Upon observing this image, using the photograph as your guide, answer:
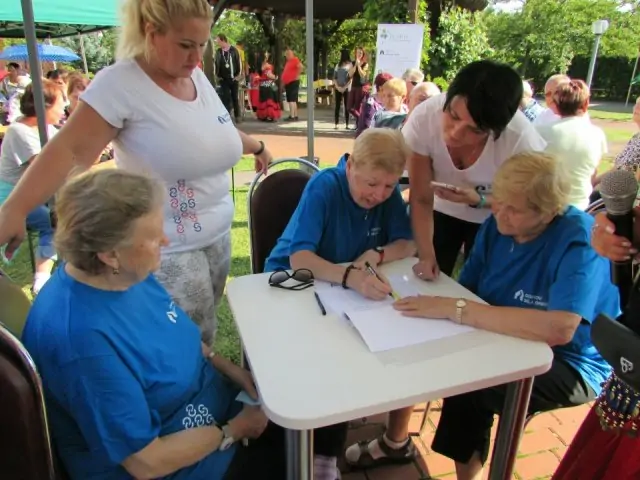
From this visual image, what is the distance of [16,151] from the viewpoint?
358 cm

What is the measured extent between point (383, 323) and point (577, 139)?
9.79 ft

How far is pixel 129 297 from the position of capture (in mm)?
1220

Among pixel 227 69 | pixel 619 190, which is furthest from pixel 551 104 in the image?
pixel 227 69

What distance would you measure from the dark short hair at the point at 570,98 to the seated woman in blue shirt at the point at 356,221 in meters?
2.56

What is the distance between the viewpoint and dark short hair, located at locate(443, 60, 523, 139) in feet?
5.43

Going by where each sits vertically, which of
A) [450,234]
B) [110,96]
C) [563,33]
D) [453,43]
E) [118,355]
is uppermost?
[563,33]

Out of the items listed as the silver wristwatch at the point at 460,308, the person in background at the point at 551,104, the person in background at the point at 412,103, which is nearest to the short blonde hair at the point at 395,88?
the person in background at the point at 412,103

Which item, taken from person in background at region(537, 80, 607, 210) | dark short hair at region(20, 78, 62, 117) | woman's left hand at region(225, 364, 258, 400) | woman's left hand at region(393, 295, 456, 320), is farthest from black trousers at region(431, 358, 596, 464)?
dark short hair at region(20, 78, 62, 117)

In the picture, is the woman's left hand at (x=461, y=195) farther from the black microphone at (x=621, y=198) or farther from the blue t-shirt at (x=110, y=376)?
the blue t-shirt at (x=110, y=376)

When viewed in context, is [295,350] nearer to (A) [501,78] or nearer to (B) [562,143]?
(A) [501,78]

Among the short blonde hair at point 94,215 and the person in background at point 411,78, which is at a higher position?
the person in background at point 411,78

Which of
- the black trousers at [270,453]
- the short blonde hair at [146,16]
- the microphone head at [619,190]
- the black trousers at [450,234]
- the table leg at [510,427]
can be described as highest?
the short blonde hair at [146,16]

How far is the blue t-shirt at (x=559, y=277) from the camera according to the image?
4.74 ft

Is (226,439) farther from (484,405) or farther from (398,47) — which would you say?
(398,47)
